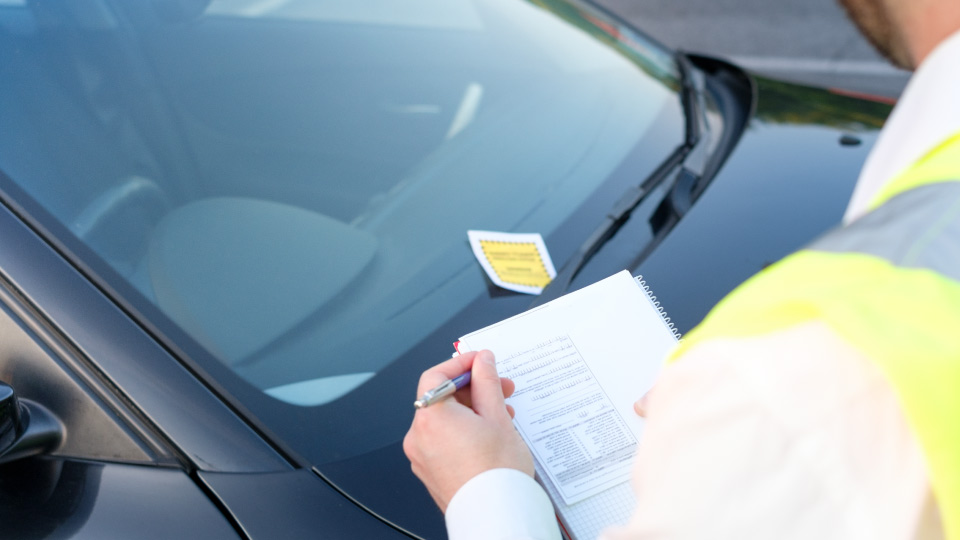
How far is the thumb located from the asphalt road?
4467mm

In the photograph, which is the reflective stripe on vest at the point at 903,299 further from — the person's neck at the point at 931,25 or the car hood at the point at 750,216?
A: the car hood at the point at 750,216

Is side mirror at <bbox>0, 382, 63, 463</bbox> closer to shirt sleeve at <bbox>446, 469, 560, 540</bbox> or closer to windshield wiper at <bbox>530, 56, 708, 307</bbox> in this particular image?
shirt sleeve at <bbox>446, 469, 560, 540</bbox>

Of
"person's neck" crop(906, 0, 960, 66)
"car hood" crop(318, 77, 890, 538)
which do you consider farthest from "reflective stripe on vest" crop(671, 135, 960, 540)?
"car hood" crop(318, 77, 890, 538)

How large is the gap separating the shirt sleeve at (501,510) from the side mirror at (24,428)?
57 cm

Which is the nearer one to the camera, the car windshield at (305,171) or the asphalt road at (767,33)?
the car windshield at (305,171)

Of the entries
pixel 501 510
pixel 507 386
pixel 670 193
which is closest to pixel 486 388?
pixel 507 386

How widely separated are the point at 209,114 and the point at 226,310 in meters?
0.43

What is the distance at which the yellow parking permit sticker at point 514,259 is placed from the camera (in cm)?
146

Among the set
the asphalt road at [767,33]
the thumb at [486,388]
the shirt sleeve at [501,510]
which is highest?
the thumb at [486,388]

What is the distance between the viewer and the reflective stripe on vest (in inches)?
19.0

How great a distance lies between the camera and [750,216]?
1671 millimetres

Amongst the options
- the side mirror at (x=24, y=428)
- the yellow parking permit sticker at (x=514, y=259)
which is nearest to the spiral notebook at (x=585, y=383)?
the yellow parking permit sticker at (x=514, y=259)

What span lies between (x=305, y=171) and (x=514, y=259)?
42cm

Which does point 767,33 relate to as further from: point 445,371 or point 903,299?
point 903,299
